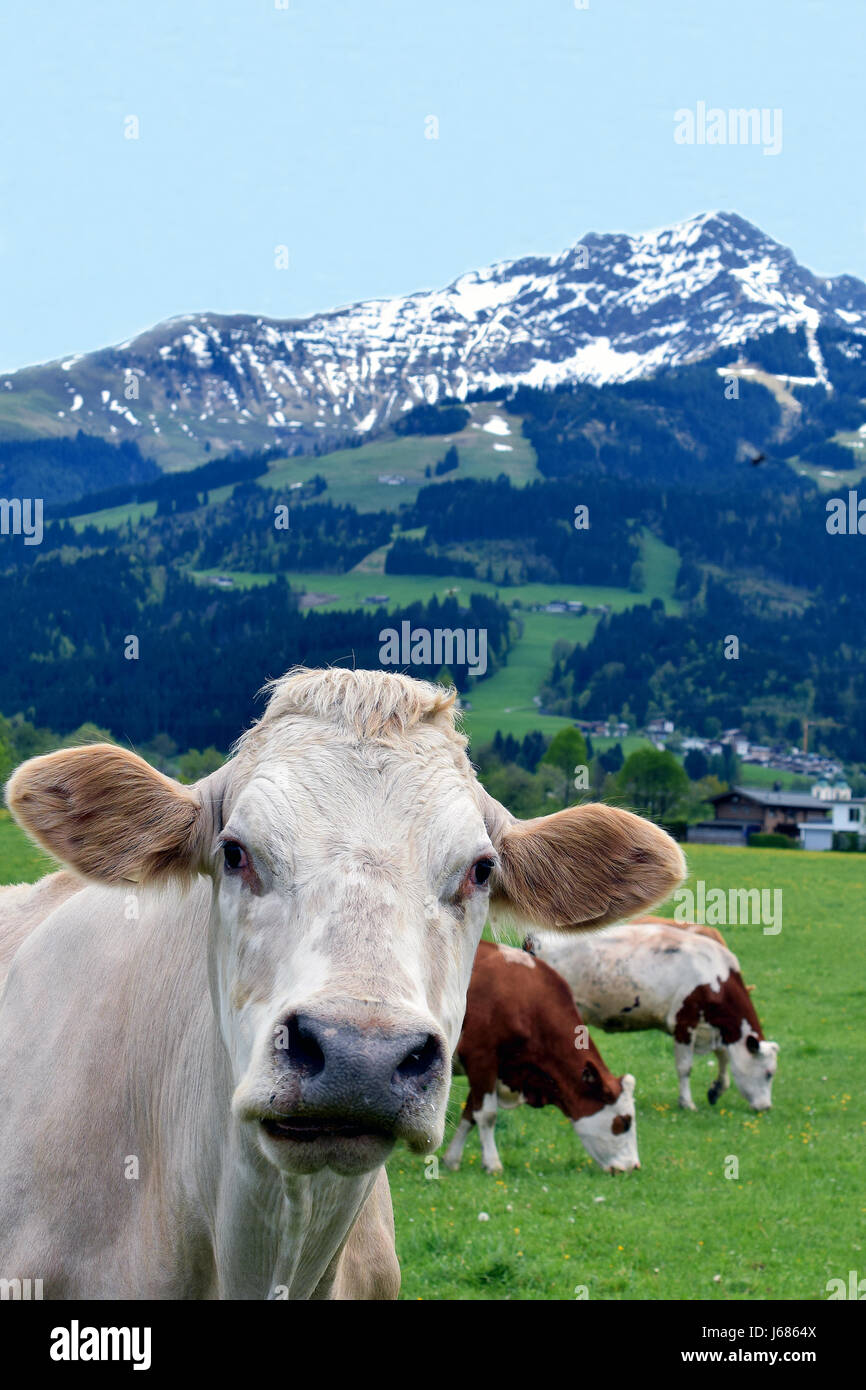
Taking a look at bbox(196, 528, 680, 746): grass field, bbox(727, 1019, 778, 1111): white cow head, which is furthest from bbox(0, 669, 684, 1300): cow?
bbox(196, 528, 680, 746): grass field

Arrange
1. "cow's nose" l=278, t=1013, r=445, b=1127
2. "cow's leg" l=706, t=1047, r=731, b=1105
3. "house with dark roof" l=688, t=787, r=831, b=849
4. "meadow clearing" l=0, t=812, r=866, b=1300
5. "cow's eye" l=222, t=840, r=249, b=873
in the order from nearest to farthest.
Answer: "cow's nose" l=278, t=1013, r=445, b=1127
"cow's eye" l=222, t=840, r=249, b=873
"meadow clearing" l=0, t=812, r=866, b=1300
"cow's leg" l=706, t=1047, r=731, b=1105
"house with dark roof" l=688, t=787, r=831, b=849

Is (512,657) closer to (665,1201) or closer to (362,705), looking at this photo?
(665,1201)

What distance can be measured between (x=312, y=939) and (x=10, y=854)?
30.4 meters

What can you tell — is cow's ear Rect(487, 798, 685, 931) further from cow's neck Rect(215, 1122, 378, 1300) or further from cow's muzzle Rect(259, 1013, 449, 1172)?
cow's muzzle Rect(259, 1013, 449, 1172)

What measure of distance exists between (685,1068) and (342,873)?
1358 centimetres

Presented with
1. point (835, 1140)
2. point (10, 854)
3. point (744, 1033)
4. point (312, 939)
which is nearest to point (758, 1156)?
point (835, 1140)

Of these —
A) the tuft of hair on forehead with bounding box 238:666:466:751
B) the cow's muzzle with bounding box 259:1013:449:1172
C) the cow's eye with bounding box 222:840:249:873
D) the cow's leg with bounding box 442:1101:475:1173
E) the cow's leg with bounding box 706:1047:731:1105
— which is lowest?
the cow's leg with bounding box 706:1047:731:1105

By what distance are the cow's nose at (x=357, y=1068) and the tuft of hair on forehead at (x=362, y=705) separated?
1105 millimetres

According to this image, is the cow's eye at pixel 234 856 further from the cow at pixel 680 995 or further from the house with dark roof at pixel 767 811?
the house with dark roof at pixel 767 811

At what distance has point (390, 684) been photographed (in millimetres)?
3959

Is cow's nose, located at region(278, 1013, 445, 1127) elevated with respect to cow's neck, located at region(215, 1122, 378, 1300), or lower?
elevated

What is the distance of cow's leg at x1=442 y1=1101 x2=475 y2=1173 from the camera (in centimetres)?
1212

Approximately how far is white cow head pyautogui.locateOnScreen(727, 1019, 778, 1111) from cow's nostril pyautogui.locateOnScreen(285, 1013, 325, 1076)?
542 inches
